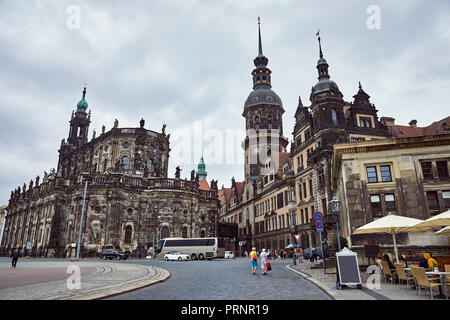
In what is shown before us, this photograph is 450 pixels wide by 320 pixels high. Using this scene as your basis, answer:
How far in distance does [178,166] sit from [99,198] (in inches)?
514

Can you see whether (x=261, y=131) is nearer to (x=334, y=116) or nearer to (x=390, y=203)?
(x=334, y=116)

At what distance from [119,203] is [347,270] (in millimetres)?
41293

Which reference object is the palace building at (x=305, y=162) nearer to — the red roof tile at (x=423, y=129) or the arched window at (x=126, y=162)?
the red roof tile at (x=423, y=129)

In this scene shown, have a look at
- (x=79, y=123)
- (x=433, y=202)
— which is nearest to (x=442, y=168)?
(x=433, y=202)

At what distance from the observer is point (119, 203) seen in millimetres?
46781

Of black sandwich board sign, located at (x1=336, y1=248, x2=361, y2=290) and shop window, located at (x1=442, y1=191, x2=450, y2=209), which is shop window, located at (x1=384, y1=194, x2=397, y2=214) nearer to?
shop window, located at (x1=442, y1=191, x2=450, y2=209)

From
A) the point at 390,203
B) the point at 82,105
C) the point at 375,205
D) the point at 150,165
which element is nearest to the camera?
the point at 390,203

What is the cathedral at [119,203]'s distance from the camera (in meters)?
45.8

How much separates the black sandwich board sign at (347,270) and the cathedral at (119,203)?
32.1 m

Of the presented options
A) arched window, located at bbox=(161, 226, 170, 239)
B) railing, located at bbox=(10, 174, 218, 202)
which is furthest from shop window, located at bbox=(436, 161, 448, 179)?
arched window, located at bbox=(161, 226, 170, 239)

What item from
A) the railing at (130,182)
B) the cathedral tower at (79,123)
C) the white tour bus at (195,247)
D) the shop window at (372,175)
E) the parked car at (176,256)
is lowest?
the parked car at (176,256)

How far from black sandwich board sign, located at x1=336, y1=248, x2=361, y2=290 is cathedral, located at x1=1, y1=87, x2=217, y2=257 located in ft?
105

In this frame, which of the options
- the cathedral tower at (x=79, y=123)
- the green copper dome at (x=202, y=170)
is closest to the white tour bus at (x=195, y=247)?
the cathedral tower at (x=79, y=123)
